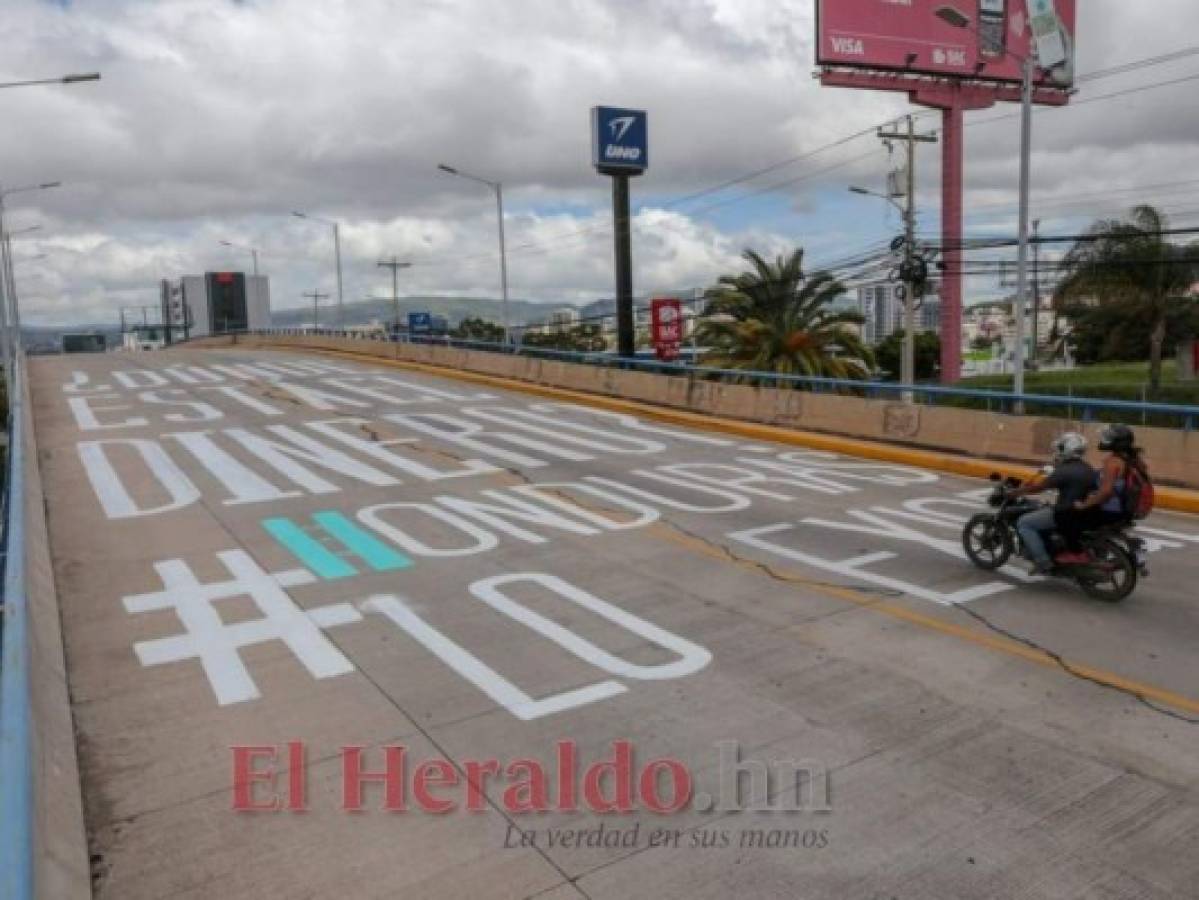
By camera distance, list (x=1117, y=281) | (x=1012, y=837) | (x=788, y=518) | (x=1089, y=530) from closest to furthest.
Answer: (x=1012, y=837)
(x=1089, y=530)
(x=788, y=518)
(x=1117, y=281)

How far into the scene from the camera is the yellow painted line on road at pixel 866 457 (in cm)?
701

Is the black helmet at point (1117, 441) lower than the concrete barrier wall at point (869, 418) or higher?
higher

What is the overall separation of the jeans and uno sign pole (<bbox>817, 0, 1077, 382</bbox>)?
3388 centimetres

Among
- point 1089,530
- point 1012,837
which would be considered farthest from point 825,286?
point 1012,837

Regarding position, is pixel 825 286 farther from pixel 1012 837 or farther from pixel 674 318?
pixel 1012 837

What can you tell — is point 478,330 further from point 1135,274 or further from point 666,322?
point 1135,274

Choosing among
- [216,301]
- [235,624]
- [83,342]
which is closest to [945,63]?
[235,624]

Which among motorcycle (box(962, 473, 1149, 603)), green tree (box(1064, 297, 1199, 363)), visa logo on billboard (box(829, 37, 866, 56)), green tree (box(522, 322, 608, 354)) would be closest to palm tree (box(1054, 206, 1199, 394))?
green tree (box(1064, 297, 1199, 363))

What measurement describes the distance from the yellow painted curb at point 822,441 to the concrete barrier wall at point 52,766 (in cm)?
1117

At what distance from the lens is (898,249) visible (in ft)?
113

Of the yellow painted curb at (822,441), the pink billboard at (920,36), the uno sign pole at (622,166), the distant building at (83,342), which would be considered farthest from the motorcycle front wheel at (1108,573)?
the distant building at (83,342)

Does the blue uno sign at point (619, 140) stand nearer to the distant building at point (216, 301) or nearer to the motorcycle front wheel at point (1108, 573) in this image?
the motorcycle front wheel at point (1108, 573)

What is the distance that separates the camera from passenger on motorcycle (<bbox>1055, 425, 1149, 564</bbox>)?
8688mm

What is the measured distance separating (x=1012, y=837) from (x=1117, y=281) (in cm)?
4079
